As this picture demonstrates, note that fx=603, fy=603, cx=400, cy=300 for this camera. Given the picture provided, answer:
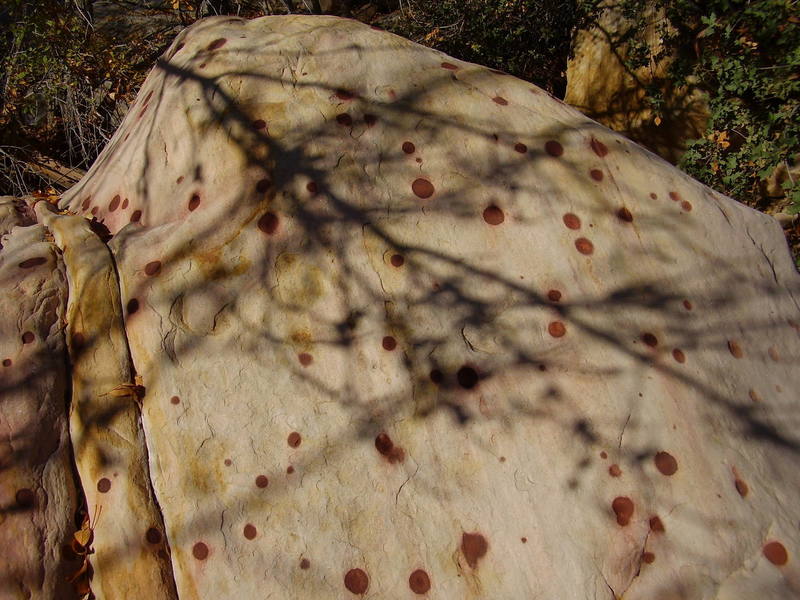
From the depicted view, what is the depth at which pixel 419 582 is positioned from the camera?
193 cm

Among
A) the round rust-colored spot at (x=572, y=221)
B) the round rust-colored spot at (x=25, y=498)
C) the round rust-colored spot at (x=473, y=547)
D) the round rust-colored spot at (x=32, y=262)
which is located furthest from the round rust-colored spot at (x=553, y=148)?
the round rust-colored spot at (x=25, y=498)

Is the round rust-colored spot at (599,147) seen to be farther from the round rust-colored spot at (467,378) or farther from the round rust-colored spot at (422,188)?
the round rust-colored spot at (467,378)

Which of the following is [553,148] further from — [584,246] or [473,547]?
[473,547]

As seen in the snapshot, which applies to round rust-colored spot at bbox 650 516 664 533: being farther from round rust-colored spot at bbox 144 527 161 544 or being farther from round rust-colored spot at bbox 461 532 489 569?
round rust-colored spot at bbox 144 527 161 544

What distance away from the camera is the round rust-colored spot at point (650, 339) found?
2.18 metres

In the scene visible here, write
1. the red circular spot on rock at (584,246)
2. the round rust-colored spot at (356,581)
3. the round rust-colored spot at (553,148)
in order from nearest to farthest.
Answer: the round rust-colored spot at (356,581), the red circular spot on rock at (584,246), the round rust-colored spot at (553,148)

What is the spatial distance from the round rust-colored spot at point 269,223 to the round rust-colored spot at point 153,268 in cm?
41

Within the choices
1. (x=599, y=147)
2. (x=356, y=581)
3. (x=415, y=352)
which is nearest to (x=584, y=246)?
(x=599, y=147)

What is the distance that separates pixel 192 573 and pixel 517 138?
1979 mm

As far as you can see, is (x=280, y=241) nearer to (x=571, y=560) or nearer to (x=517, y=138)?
(x=517, y=138)

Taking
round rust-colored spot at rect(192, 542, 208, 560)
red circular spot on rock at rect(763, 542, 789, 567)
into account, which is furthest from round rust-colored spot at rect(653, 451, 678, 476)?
round rust-colored spot at rect(192, 542, 208, 560)

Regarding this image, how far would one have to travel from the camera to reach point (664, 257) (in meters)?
2.32

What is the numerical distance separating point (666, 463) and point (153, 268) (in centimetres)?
196

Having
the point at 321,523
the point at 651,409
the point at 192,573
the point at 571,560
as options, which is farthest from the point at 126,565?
the point at 651,409
